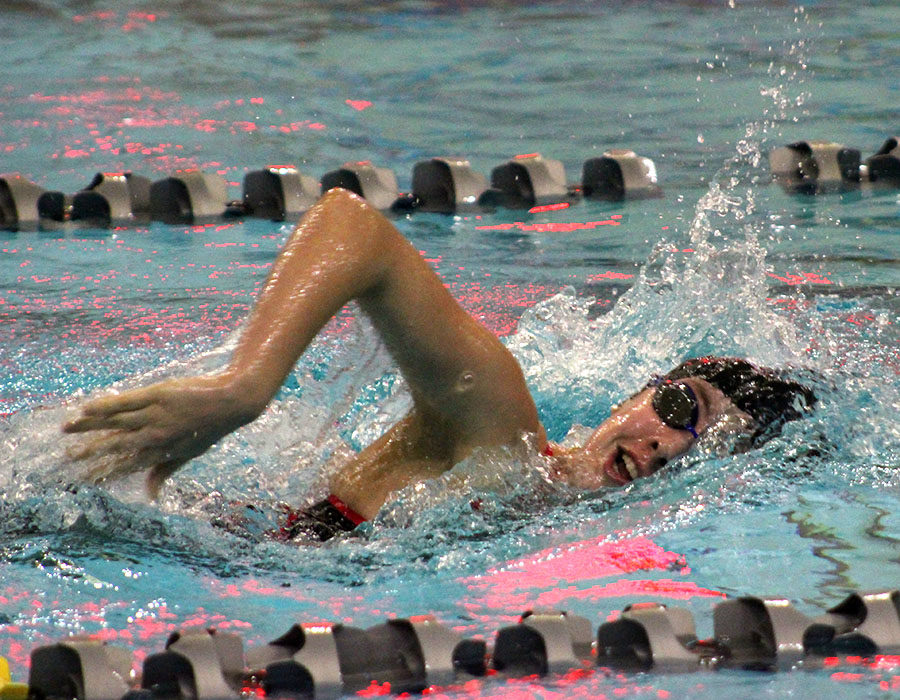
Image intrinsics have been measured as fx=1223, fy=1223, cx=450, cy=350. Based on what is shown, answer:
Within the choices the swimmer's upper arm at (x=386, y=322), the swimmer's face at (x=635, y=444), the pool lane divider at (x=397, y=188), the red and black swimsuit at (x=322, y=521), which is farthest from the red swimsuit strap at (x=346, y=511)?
the pool lane divider at (x=397, y=188)

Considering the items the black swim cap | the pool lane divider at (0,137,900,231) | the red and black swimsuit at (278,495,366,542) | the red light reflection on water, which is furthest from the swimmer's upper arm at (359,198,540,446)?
the pool lane divider at (0,137,900,231)

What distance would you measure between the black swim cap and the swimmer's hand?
43.2 inches

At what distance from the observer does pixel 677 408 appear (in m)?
2.40

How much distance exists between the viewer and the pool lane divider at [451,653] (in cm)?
163

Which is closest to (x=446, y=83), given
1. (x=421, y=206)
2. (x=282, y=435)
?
(x=421, y=206)

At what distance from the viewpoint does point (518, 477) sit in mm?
2299

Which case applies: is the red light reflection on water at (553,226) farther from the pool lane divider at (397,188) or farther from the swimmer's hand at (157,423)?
the swimmer's hand at (157,423)

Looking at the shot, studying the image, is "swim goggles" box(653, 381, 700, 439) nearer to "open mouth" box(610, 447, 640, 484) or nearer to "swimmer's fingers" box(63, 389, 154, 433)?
"open mouth" box(610, 447, 640, 484)

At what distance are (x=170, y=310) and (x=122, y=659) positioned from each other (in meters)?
2.41

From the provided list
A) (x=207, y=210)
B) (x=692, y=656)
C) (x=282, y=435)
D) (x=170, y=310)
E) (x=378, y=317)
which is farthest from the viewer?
(x=207, y=210)

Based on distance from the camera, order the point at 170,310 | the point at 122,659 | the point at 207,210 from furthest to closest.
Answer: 1. the point at 207,210
2. the point at 170,310
3. the point at 122,659

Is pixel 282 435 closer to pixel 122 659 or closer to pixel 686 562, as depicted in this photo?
pixel 686 562

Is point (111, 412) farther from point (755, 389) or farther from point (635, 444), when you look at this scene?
point (755, 389)

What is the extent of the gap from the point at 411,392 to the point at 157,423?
647mm
